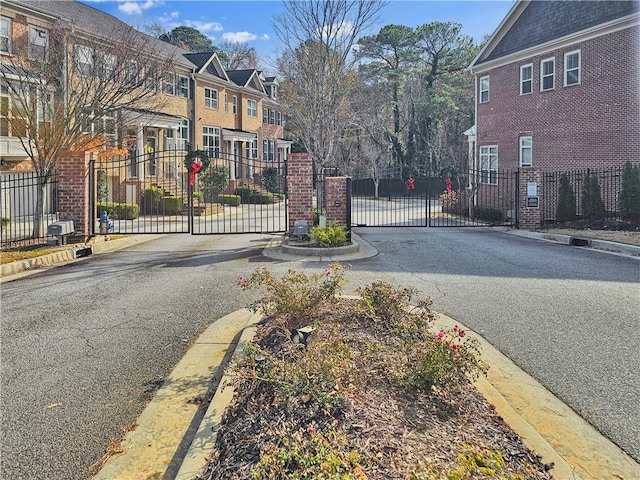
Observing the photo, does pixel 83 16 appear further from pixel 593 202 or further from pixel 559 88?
pixel 593 202

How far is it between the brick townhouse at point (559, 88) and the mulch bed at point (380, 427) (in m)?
13.5

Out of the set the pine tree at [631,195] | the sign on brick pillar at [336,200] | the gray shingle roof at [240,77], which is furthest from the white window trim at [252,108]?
the pine tree at [631,195]

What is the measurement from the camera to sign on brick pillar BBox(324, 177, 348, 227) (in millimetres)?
12328

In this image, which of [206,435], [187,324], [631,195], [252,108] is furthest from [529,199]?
[252,108]

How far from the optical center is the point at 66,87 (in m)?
13.5

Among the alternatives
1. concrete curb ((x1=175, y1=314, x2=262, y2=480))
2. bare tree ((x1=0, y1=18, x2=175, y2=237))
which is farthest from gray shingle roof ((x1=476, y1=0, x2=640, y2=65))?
concrete curb ((x1=175, y1=314, x2=262, y2=480))

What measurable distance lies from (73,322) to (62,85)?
9868 mm

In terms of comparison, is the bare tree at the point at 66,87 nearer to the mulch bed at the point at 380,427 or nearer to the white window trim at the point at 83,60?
the white window trim at the point at 83,60

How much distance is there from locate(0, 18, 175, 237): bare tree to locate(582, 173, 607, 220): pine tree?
14023mm

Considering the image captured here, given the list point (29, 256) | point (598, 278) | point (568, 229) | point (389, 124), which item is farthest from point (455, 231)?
point (389, 124)

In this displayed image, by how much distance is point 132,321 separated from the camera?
6188 millimetres

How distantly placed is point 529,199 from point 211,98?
78.4 feet

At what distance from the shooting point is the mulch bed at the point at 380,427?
2.67m

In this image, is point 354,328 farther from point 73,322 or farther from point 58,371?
point 73,322
